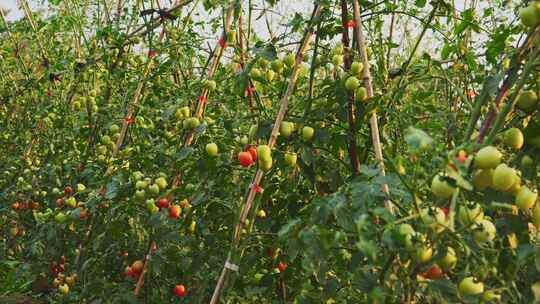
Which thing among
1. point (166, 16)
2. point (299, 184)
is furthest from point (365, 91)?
point (166, 16)

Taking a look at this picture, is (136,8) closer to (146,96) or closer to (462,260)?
(146,96)

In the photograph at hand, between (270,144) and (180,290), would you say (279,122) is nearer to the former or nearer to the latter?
(270,144)

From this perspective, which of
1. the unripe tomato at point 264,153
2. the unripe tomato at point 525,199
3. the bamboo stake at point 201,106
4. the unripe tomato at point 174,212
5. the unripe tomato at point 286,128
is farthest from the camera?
the bamboo stake at point 201,106

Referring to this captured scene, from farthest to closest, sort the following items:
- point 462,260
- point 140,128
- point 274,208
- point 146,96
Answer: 1. point 146,96
2. point 140,128
3. point 274,208
4. point 462,260

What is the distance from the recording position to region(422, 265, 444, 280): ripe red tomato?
47.3 inches

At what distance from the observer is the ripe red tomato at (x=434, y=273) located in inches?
47.3

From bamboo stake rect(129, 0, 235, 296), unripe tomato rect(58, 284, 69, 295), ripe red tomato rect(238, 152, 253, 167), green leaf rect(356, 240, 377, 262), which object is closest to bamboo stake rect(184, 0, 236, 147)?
bamboo stake rect(129, 0, 235, 296)

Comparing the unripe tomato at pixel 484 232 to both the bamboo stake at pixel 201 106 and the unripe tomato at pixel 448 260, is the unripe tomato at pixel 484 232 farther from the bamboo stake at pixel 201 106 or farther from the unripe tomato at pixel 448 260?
the bamboo stake at pixel 201 106

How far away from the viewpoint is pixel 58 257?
3072 mm

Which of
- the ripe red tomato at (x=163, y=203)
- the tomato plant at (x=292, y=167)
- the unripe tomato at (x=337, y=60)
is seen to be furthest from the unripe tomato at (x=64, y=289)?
the unripe tomato at (x=337, y=60)

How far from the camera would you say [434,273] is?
122 centimetres

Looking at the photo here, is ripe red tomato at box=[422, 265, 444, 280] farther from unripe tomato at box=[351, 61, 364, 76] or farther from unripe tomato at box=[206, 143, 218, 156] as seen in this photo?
unripe tomato at box=[206, 143, 218, 156]

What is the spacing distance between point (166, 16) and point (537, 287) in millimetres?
1640

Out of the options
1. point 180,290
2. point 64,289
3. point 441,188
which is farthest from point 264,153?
point 64,289
